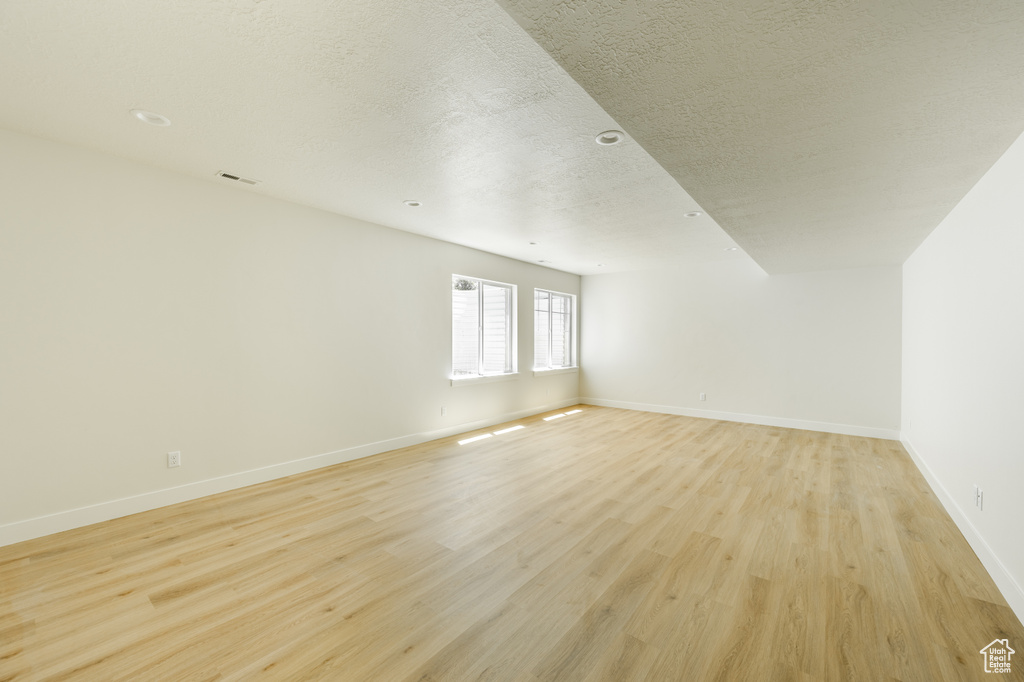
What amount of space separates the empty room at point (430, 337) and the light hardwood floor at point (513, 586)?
22mm

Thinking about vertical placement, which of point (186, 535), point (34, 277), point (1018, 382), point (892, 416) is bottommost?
point (186, 535)

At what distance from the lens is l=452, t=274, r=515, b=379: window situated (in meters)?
5.61

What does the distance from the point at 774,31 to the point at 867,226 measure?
323 centimetres

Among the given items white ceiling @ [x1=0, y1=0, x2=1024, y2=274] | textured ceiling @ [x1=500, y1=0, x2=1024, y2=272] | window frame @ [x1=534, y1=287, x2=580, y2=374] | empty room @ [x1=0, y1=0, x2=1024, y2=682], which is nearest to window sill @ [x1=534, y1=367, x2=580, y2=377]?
window frame @ [x1=534, y1=287, x2=580, y2=374]

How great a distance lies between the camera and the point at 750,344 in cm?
636

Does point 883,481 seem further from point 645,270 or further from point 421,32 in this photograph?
point 421,32

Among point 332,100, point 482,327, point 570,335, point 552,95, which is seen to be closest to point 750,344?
point 570,335

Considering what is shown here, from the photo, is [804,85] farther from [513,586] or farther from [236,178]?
[236,178]

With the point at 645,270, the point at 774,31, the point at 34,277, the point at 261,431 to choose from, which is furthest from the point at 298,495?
the point at 645,270

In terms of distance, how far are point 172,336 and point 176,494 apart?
1245 mm

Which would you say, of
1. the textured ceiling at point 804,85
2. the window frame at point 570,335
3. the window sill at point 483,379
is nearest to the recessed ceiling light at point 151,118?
the textured ceiling at point 804,85

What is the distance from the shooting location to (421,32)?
5.39 ft

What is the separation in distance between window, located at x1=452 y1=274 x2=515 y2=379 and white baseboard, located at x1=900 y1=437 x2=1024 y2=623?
476 cm

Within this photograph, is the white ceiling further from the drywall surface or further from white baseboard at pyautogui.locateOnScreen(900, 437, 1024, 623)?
the drywall surface
